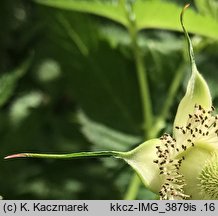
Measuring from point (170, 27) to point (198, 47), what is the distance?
8 centimetres

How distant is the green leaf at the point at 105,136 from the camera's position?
1.07m

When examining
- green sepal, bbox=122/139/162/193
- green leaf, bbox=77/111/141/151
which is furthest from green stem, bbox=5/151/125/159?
green leaf, bbox=77/111/141/151

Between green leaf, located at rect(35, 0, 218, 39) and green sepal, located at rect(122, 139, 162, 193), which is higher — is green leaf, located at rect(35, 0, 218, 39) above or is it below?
above

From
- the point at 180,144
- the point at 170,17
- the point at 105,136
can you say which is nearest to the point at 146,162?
the point at 180,144

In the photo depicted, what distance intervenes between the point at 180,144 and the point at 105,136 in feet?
1.22

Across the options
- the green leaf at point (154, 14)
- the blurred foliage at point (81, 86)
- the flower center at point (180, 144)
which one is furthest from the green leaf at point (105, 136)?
the flower center at point (180, 144)

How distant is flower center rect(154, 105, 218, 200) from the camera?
0.70 metres

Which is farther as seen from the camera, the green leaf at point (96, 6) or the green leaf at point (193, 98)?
the green leaf at point (96, 6)

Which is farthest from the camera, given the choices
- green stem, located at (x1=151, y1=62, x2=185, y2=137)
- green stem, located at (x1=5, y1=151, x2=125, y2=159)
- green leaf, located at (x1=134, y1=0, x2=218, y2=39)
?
green stem, located at (x1=151, y1=62, x2=185, y2=137)

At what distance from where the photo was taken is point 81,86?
113 cm

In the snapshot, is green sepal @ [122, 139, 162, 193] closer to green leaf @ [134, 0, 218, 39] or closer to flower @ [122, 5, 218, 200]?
flower @ [122, 5, 218, 200]

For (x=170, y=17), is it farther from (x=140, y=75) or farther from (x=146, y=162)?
(x=146, y=162)

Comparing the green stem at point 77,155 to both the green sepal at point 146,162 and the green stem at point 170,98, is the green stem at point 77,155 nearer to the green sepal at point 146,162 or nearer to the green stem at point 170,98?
the green sepal at point 146,162

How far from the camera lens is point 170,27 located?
93 centimetres
